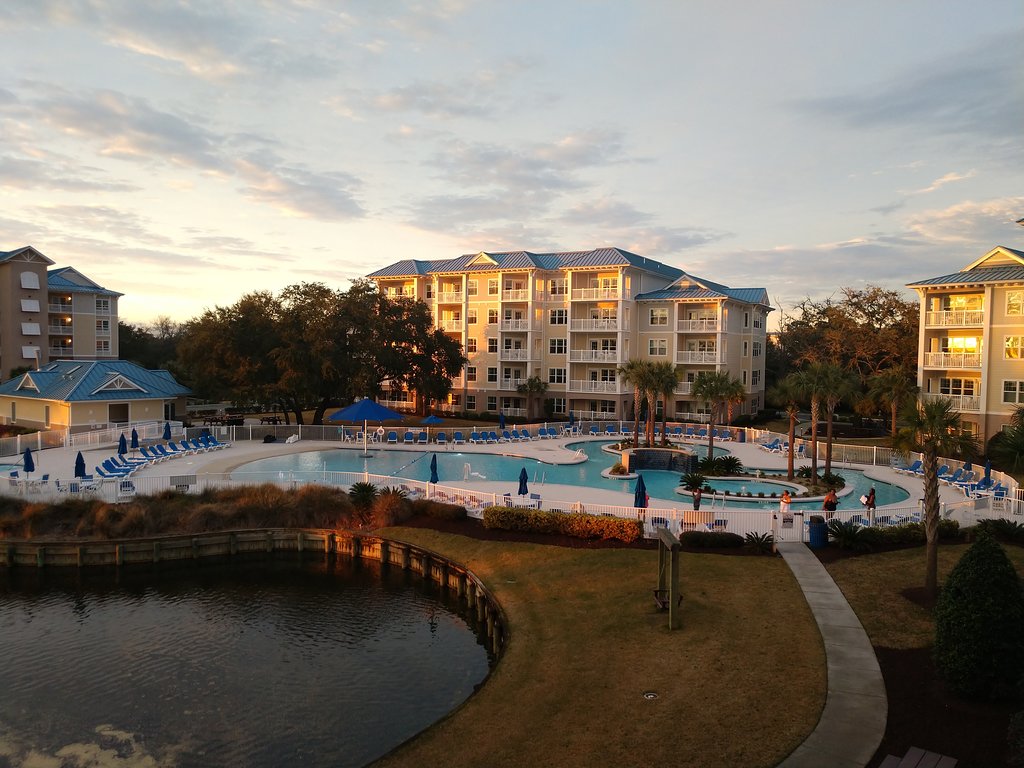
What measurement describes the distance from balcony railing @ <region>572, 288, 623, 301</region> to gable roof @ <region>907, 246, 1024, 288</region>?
21.7m

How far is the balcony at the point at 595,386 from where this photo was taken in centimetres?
5478

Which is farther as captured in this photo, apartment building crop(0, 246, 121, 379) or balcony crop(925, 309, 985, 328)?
apartment building crop(0, 246, 121, 379)

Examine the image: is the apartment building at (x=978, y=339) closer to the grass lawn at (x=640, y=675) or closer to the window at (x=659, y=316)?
the window at (x=659, y=316)

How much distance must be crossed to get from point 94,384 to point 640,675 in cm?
4051

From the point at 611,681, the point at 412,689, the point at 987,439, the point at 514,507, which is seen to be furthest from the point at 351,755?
the point at 987,439

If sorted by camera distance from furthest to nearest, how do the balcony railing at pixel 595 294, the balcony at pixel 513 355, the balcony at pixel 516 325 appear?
the balcony at pixel 513 355
the balcony at pixel 516 325
the balcony railing at pixel 595 294

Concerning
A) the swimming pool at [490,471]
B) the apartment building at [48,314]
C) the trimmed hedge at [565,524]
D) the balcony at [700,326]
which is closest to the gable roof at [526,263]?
the balcony at [700,326]

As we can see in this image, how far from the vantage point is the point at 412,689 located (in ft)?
48.5

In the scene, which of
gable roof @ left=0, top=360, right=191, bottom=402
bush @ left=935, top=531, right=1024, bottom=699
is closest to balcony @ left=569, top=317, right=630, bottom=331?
gable roof @ left=0, top=360, right=191, bottom=402

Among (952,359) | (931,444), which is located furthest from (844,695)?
(952,359)

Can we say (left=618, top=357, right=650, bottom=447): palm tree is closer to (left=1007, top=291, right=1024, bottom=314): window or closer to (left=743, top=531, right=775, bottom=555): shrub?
(left=743, top=531, right=775, bottom=555): shrub

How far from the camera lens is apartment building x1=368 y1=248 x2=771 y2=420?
56.0 metres

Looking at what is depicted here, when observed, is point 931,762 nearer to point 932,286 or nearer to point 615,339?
point 932,286

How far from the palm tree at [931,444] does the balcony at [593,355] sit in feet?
128
